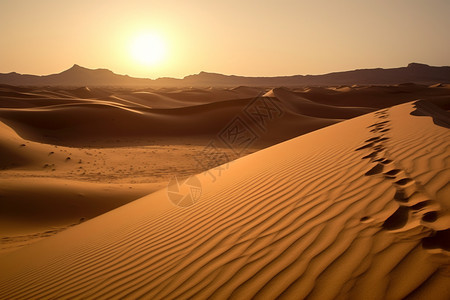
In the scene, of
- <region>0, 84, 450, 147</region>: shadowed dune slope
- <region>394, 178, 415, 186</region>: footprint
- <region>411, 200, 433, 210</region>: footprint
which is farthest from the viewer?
<region>0, 84, 450, 147</region>: shadowed dune slope

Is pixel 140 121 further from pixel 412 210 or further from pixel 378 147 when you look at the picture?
pixel 412 210

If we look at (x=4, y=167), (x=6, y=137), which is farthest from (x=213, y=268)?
(x=6, y=137)

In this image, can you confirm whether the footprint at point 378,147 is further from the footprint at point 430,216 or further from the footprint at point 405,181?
the footprint at point 430,216

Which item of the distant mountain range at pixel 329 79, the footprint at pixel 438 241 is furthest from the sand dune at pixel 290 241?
the distant mountain range at pixel 329 79

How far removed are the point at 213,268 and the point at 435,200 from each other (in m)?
1.65

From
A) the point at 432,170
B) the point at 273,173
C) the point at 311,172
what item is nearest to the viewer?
the point at 432,170

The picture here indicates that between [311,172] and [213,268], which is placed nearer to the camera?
[213,268]

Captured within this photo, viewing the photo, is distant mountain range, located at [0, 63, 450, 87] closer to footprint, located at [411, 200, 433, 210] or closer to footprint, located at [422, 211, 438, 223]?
footprint, located at [411, 200, 433, 210]

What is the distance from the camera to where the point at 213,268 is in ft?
7.35

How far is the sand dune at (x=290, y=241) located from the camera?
66.9 inches

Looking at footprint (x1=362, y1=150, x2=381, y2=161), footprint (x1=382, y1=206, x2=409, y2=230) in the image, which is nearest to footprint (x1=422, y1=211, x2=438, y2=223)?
footprint (x1=382, y1=206, x2=409, y2=230)

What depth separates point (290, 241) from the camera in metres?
2.24

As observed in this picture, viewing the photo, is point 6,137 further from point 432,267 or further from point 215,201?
point 432,267

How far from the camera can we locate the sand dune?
1699 millimetres
